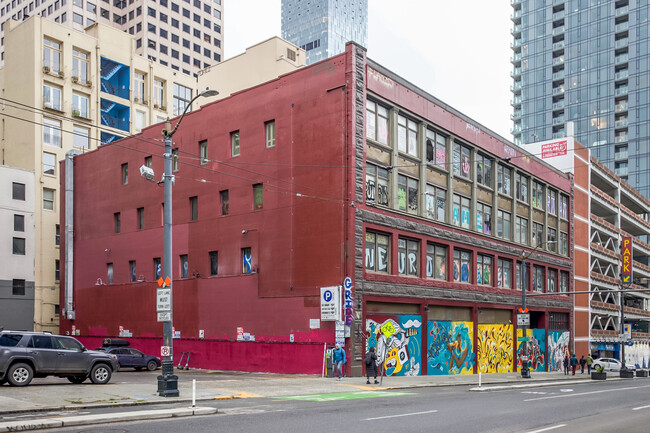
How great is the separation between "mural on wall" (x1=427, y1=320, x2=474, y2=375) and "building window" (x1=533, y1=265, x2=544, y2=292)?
44.1 ft

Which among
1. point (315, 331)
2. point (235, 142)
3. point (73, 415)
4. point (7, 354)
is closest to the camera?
point (73, 415)

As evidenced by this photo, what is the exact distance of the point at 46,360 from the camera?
942 inches

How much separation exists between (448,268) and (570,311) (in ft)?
78.6

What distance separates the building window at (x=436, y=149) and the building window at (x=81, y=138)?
123 ft

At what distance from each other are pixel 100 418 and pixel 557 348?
170ft

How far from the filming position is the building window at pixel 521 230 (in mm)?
54484

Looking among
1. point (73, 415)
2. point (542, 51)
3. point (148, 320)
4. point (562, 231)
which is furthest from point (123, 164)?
point (542, 51)

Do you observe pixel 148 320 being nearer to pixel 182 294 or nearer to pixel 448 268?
pixel 182 294

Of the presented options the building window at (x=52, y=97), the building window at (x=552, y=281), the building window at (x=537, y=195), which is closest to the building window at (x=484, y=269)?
the building window at (x=537, y=195)

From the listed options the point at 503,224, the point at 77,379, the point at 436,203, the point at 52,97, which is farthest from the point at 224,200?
the point at 52,97

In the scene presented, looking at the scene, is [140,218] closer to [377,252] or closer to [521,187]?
[377,252]

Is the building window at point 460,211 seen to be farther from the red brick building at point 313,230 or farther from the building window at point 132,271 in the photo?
the building window at point 132,271

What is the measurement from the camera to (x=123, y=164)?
166 ft

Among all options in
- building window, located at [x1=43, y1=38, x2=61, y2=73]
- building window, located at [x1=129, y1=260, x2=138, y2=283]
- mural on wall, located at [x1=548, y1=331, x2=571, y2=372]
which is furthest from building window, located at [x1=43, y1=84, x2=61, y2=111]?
mural on wall, located at [x1=548, y1=331, x2=571, y2=372]
